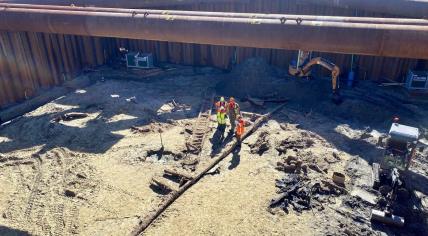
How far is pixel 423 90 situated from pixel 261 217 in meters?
12.5

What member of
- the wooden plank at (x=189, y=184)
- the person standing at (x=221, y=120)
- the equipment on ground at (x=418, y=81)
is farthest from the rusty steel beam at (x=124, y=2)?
the equipment on ground at (x=418, y=81)

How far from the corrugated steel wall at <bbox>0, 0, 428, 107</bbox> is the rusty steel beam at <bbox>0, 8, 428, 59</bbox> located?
2313mm

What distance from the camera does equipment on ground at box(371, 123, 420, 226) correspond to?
11.5 metres

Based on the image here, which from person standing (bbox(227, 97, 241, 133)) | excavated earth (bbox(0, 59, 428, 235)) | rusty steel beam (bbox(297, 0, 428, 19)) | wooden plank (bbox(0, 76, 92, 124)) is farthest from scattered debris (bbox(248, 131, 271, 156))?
wooden plank (bbox(0, 76, 92, 124))

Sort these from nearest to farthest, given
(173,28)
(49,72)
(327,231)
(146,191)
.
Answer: (327,231), (146,191), (173,28), (49,72)

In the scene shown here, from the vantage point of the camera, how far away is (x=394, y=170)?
12242mm

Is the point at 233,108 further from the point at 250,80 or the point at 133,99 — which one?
the point at 133,99

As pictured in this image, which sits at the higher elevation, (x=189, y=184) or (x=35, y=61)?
(x=35, y=61)

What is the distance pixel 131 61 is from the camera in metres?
22.7

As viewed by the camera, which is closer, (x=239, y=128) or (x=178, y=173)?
(x=178, y=173)

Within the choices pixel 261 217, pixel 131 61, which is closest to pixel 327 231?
pixel 261 217

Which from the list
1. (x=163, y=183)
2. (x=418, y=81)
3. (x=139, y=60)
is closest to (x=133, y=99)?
(x=139, y=60)

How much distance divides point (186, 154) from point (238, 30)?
587 centimetres

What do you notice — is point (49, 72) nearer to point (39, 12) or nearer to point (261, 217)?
point (39, 12)
